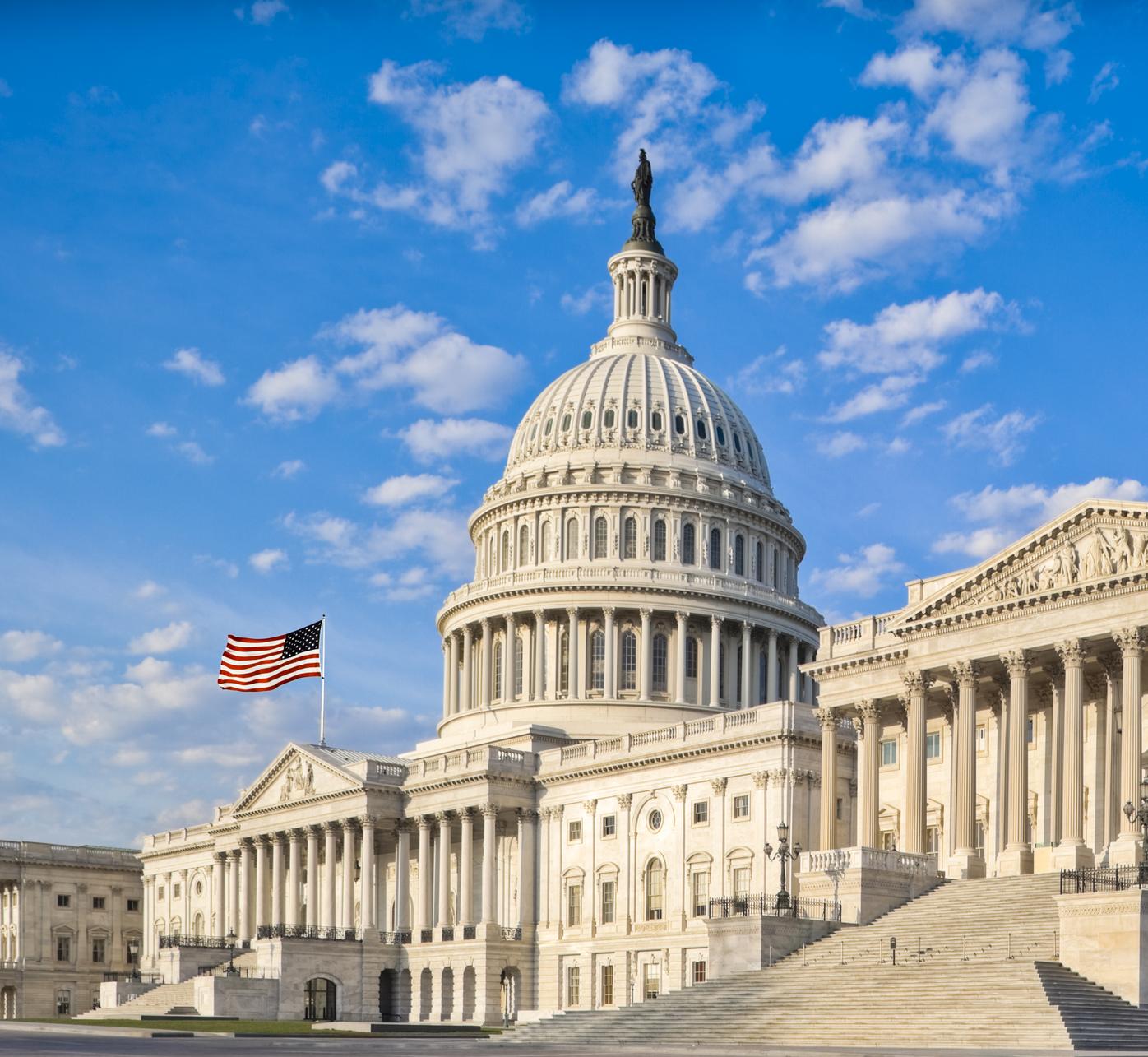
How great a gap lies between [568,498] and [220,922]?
38376 millimetres

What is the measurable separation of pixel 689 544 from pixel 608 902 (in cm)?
3532

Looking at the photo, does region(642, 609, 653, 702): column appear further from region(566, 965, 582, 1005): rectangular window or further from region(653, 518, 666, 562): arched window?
region(566, 965, 582, 1005): rectangular window

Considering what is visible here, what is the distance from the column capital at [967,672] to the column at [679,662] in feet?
170

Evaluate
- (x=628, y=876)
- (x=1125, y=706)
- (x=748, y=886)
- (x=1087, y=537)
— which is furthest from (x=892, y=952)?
(x=628, y=876)

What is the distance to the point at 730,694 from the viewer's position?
127 meters

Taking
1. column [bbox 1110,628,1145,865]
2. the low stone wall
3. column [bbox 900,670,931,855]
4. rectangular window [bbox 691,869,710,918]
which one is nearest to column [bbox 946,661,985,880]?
column [bbox 900,670,931,855]

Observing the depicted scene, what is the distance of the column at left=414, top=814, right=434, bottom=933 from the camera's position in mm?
111875

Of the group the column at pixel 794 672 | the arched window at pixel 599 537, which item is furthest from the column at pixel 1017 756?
the arched window at pixel 599 537

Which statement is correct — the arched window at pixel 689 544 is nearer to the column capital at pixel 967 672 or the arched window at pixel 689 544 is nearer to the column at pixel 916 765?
the column at pixel 916 765

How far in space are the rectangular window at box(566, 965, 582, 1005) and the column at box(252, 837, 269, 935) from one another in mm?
28822

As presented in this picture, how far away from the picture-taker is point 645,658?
410 feet

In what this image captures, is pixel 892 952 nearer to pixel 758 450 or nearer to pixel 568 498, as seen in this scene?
pixel 568 498

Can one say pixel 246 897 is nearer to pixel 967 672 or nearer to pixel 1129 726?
pixel 967 672

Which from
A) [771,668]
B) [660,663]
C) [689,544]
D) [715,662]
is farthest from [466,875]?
[689,544]
